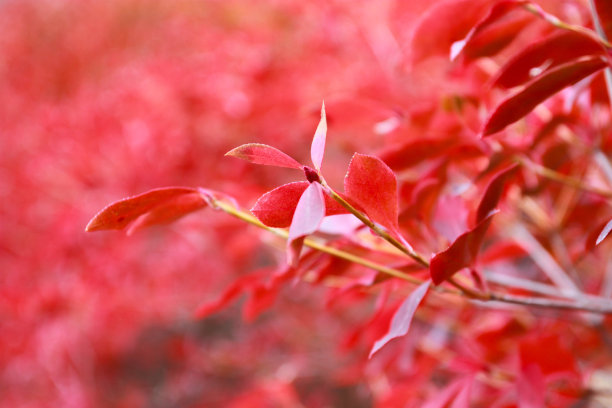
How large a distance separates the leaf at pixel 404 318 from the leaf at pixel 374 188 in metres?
0.06

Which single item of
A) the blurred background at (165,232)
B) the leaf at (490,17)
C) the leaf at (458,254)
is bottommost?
the blurred background at (165,232)

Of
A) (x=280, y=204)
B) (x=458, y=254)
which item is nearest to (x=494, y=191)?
(x=458, y=254)

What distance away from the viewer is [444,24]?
528mm

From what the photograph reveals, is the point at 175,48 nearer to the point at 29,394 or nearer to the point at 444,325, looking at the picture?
the point at 29,394

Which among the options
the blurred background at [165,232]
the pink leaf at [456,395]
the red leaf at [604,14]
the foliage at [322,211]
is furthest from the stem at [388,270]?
the blurred background at [165,232]

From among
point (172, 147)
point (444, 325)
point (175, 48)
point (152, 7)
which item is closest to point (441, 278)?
point (444, 325)

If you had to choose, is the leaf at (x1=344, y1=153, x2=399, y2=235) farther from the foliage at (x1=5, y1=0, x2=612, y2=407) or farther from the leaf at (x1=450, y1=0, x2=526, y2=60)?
the leaf at (x1=450, y1=0, x2=526, y2=60)

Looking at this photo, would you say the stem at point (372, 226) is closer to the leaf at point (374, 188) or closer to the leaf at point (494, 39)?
the leaf at point (374, 188)

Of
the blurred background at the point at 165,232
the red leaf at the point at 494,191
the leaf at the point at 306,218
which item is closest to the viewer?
the leaf at the point at 306,218

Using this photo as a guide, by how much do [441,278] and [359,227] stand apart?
0.35 ft

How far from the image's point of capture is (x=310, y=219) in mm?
307

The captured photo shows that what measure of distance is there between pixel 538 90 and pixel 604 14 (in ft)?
0.46

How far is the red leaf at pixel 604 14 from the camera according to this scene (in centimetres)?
45

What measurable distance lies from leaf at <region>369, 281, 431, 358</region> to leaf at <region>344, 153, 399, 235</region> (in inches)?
2.4
